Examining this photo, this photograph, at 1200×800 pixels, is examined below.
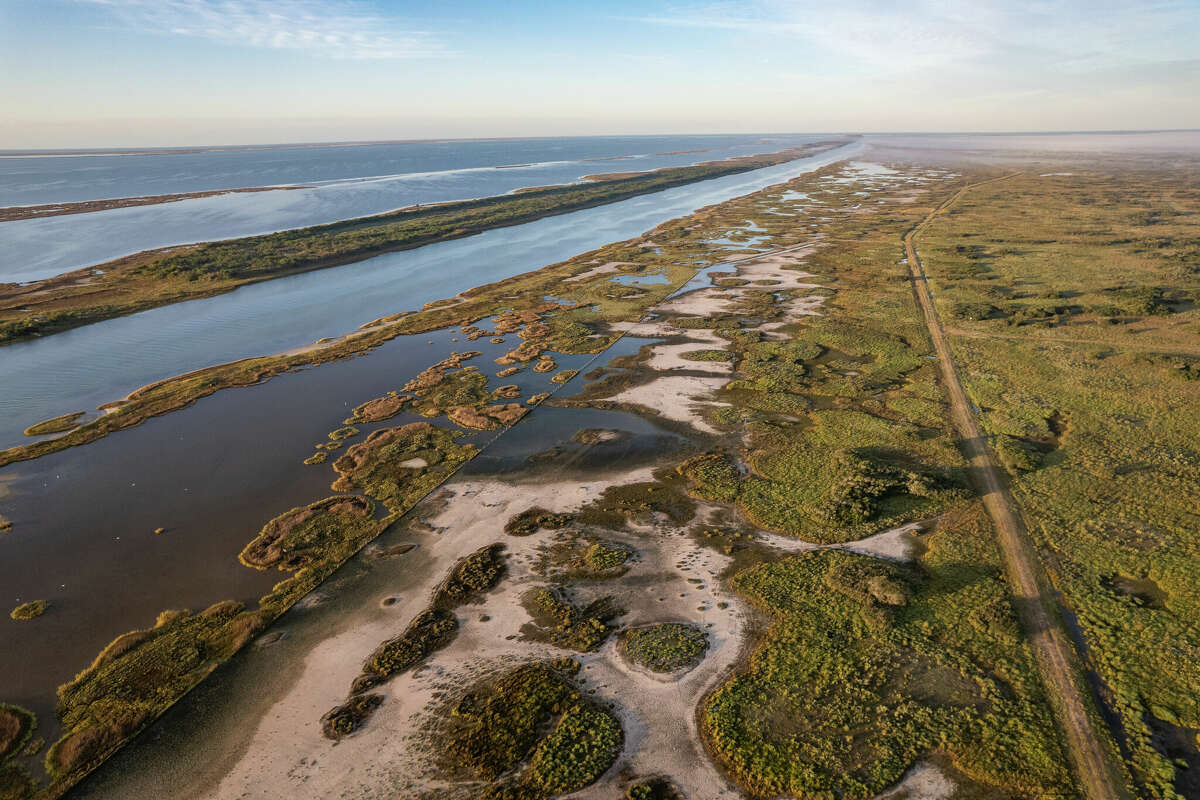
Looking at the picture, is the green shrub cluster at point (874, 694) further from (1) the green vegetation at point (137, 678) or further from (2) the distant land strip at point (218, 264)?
(2) the distant land strip at point (218, 264)

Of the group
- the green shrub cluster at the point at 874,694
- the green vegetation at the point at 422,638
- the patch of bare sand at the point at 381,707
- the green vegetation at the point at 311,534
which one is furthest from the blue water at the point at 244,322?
the green shrub cluster at the point at 874,694

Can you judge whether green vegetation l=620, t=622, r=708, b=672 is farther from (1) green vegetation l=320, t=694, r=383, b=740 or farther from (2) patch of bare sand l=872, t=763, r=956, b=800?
(1) green vegetation l=320, t=694, r=383, b=740

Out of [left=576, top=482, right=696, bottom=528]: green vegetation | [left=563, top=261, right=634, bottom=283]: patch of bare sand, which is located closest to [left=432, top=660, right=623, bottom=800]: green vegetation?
[left=576, top=482, right=696, bottom=528]: green vegetation

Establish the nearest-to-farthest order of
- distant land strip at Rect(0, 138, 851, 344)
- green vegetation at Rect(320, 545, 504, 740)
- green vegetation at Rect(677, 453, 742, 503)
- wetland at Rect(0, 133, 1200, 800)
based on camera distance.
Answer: wetland at Rect(0, 133, 1200, 800)
green vegetation at Rect(320, 545, 504, 740)
green vegetation at Rect(677, 453, 742, 503)
distant land strip at Rect(0, 138, 851, 344)

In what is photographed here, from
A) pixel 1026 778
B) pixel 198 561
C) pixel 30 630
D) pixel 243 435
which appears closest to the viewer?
pixel 1026 778

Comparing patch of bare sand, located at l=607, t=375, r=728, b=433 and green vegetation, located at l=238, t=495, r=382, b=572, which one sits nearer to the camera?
green vegetation, located at l=238, t=495, r=382, b=572

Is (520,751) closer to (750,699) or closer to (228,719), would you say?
(750,699)

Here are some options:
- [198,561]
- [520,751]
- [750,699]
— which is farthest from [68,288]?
[750,699]
